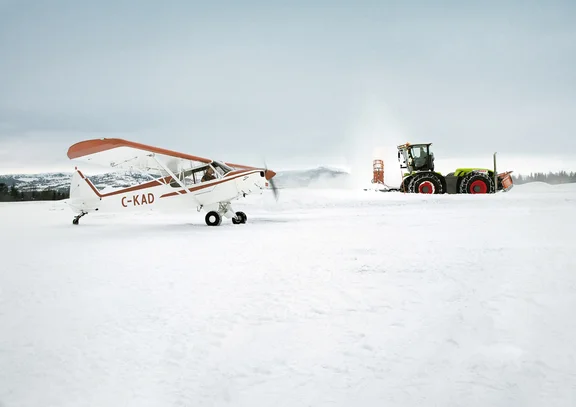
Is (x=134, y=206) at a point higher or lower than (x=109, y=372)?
higher

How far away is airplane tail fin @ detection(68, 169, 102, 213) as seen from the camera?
17.1 metres

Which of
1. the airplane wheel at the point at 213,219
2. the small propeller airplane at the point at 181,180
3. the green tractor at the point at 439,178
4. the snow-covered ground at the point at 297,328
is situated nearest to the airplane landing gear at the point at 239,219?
the small propeller airplane at the point at 181,180

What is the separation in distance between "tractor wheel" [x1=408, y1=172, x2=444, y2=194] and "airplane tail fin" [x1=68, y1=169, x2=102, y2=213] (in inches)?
642

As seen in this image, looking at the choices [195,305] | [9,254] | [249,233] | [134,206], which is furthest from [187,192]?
[195,305]

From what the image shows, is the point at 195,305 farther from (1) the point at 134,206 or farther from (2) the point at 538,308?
(1) the point at 134,206

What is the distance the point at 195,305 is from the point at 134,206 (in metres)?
12.2

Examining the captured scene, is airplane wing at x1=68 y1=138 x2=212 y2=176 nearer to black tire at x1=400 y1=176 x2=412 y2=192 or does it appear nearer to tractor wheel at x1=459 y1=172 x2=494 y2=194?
black tire at x1=400 y1=176 x2=412 y2=192

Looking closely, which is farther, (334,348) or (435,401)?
(334,348)

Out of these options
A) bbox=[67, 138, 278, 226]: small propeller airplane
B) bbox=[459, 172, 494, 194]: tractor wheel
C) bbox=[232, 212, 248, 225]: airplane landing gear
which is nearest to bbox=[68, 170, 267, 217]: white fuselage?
bbox=[67, 138, 278, 226]: small propeller airplane

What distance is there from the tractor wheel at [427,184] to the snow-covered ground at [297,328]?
14.4 meters

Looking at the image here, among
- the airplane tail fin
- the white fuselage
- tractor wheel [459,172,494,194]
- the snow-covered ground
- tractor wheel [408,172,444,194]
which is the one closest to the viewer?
the snow-covered ground

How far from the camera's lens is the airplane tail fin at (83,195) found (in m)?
17.1

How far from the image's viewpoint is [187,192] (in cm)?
1481

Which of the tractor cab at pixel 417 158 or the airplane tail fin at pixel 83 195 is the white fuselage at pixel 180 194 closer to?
the airplane tail fin at pixel 83 195
